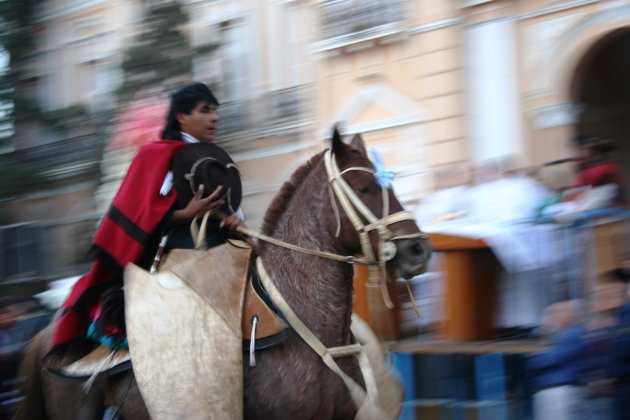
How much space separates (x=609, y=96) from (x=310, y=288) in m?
9.09

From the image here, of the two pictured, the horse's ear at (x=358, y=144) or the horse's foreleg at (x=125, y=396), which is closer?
the horse's foreleg at (x=125, y=396)

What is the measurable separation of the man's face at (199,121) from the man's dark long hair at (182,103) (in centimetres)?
2

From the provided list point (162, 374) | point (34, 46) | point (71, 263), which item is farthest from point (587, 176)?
point (34, 46)

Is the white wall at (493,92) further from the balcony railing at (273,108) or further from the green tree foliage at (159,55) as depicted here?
the green tree foliage at (159,55)

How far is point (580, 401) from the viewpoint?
20.8 ft

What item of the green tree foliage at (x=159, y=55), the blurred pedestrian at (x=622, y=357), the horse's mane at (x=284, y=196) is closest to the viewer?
the horse's mane at (x=284, y=196)

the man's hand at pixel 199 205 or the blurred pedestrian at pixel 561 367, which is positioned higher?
the man's hand at pixel 199 205

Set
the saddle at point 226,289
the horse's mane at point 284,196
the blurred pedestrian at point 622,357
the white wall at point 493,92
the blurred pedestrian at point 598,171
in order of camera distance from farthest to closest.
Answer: the white wall at point 493,92 → the blurred pedestrian at point 598,171 → the blurred pedestrian at point 622,357 → the horse's mane at point 284,196 → the saddle at point 226,289

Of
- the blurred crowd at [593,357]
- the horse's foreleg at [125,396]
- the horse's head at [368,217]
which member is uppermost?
the horse's head at [368,217]

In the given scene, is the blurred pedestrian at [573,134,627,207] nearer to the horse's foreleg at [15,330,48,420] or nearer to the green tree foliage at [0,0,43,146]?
the horse's foreleg at [15,330,48,420]

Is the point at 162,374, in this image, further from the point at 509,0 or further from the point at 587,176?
the point at 509,0

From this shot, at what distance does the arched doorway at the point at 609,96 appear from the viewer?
12719 mm

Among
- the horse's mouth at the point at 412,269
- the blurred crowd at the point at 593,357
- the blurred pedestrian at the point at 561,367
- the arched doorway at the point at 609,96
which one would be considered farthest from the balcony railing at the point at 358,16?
the horse's mouth at the point at 412,269

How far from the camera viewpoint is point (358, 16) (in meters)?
14.2
